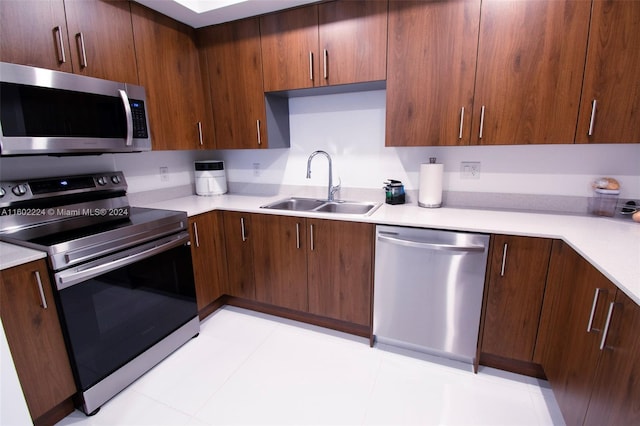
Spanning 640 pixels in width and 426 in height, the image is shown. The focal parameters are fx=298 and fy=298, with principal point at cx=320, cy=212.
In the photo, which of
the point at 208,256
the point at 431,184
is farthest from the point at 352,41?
the point at 208,256

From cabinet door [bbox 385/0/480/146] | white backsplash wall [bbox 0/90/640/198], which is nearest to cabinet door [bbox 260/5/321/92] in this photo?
white backsplash wall [bbox 0/90/640/198]

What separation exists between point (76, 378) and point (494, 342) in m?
2.17

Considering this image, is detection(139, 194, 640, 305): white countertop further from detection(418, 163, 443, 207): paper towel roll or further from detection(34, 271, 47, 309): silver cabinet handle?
detection(34, 271, 47, 309): silver cabinet handle

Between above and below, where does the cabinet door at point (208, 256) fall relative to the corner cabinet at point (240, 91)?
below

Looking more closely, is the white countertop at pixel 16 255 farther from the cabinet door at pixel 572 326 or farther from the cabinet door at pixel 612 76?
the cabinet door at pixel 612 76

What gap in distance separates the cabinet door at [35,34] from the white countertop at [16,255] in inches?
34.2

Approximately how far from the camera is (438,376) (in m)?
1.73

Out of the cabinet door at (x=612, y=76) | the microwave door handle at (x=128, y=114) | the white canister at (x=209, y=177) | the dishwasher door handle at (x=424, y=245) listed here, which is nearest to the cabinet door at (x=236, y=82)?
the white canister at (x=209, y=177)

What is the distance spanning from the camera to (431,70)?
175 centimetres

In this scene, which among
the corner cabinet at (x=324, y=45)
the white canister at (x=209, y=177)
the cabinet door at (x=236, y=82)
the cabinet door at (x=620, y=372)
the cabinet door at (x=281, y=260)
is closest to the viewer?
the cabinet door at (x=620, y=372)

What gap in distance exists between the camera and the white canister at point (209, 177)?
2602 millimetres

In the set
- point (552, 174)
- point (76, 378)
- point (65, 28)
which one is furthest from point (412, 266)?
point (65, 28)

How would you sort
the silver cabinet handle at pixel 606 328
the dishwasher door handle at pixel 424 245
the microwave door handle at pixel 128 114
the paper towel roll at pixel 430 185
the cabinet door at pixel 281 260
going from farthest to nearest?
the cabinet door at pixel 281 260, the paper towel roll at pixel 430 185, the microwave door handle at pixel 128 114, the dishwasher door handle at pixel 424 245, the silver cabinet handle at pixel 606 328

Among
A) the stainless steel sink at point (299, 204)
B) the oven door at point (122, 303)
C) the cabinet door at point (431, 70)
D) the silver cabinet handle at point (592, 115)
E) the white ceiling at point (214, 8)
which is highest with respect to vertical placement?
the white ceiling at point (214, 8)
